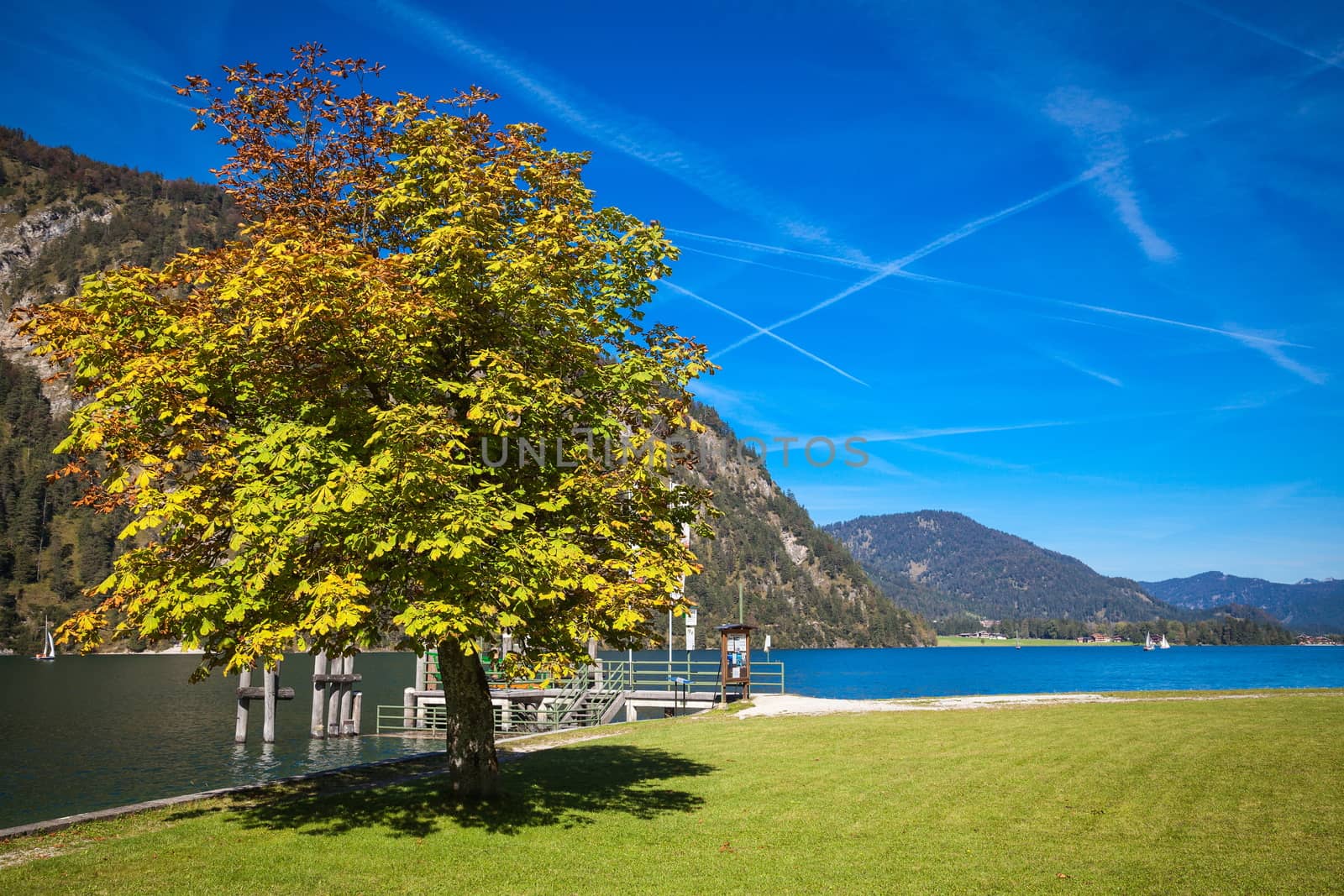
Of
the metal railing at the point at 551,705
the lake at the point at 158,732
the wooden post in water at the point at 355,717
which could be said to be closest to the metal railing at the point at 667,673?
the metal railing at the point at 551,705

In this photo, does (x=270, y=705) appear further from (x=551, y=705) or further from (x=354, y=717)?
(x=551, y=705)

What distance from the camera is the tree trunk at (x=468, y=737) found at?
15.0m

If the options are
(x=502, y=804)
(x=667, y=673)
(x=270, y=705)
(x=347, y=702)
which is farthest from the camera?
(x=667, y=673)

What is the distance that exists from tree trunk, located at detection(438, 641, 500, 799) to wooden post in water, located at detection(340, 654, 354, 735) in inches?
1008

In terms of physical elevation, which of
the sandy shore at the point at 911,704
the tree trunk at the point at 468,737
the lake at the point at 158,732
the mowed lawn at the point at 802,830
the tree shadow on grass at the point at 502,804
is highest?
the tree trunk at the point at 468,737

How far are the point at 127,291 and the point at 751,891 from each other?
451 inches

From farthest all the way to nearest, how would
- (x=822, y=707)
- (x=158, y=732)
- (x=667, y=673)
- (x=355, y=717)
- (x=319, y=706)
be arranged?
(x=158, y=732) → (x=667, y=673) → (x=355, y=717) → (x=319, y=706) → (x=822, y=707)

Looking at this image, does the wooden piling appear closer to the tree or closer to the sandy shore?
the sandy shore

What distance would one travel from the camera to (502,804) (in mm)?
14781

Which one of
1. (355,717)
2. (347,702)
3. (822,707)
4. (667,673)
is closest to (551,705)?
(667,673)

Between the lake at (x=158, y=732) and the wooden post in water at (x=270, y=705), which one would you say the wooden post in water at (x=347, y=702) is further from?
the wooden post in water at (x=270, y=705)

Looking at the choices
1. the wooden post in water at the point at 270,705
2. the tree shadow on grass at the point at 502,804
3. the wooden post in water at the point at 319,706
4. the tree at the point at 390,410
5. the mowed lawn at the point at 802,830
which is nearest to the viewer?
the mowed lawn at the point at 802,830

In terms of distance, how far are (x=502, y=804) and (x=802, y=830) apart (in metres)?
5.01

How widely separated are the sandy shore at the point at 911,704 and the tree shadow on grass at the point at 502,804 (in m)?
11.8
